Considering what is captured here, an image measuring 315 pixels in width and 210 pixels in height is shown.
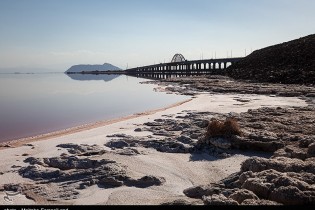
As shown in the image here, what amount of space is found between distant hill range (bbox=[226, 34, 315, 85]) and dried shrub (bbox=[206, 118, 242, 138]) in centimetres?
2830

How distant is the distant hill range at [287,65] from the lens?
1545 inches

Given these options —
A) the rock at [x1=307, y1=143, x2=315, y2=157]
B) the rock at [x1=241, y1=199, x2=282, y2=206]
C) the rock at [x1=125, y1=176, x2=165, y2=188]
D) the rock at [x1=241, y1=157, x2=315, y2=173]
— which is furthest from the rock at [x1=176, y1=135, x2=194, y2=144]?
the rock at [x1=241, y1=199, x2=282, y2=206]

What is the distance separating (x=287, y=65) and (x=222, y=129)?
4133 cm

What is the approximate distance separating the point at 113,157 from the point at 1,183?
278cm

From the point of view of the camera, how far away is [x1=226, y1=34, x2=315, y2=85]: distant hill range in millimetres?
39253

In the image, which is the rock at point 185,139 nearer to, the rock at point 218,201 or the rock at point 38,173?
the rock at point 38,173

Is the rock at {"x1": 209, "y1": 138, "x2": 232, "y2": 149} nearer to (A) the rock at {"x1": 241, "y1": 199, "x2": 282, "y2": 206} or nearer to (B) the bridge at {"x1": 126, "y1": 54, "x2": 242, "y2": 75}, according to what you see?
(A) the rock at {"x1": 241, "y1": 199, "x2": 282, "y2": 206}

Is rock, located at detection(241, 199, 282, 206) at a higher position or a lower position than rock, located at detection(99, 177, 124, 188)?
higher

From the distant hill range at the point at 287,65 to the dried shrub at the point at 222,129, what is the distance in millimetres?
28298

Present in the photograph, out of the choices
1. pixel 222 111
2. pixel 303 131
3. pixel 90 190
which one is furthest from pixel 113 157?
pixel 222 111

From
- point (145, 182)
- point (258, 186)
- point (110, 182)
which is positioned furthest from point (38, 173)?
point (258, 186)

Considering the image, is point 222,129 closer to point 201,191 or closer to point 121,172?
point 121,172

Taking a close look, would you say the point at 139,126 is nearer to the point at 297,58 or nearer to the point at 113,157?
the point at 113,157

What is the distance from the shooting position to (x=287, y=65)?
47.3 metres
